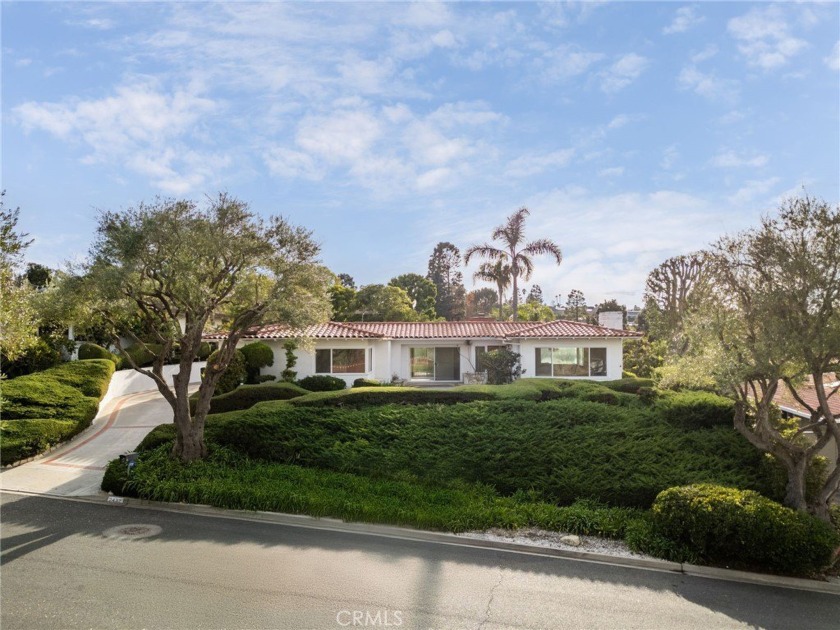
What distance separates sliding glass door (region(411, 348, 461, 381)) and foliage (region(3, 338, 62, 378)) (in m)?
17.2

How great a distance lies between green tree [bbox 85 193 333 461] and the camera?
1159 cm

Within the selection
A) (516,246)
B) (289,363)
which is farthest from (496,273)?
(289,363)

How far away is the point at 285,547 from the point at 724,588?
6.86 meters

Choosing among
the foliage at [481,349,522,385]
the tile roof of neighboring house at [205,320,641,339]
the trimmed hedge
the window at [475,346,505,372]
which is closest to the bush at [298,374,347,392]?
the tile roof of neighboring house at [205,320,641,339]

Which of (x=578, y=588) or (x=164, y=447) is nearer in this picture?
(x=578, y=588)

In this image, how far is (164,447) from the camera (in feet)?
43.1

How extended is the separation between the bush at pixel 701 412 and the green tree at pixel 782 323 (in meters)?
1.96

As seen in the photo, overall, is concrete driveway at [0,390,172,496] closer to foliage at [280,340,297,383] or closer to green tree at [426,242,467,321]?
foliage at [280,340,297,383]

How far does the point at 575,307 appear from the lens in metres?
69.4

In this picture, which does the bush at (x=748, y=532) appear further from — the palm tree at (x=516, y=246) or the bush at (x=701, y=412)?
the palm tree at (x=516, y=246)

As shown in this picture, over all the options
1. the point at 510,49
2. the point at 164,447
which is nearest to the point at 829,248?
the point at 510,49

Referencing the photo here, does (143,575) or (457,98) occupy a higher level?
(457,98)

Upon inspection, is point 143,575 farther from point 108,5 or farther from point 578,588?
point 108,5

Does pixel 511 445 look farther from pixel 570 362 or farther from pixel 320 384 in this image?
pixel 570 362
